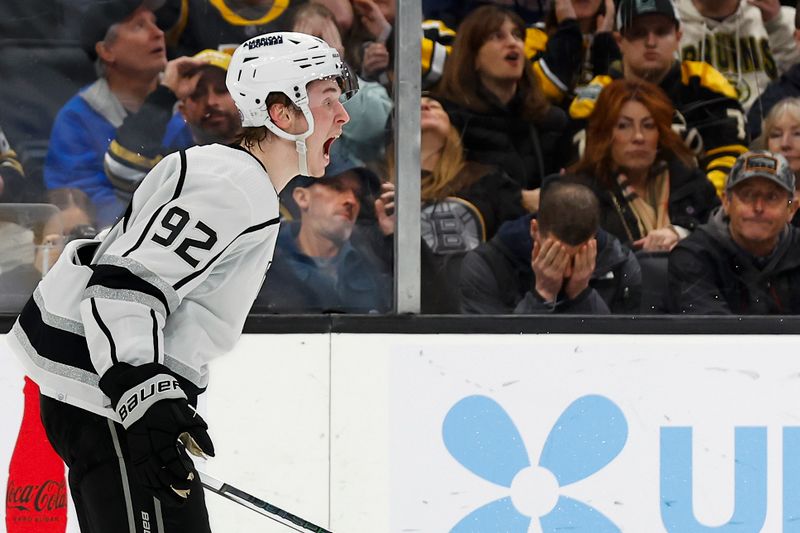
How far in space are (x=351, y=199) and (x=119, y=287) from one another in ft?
4.71

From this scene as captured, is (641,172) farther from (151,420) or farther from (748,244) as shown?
(151,420)

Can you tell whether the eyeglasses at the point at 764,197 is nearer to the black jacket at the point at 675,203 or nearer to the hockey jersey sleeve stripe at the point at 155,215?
the black jacket at the point at 675,203

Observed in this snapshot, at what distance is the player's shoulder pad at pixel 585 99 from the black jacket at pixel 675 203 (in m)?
0.17

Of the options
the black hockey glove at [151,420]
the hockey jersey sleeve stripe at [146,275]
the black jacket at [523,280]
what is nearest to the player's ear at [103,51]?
the black jacket at [523,280]

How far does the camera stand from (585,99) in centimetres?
304

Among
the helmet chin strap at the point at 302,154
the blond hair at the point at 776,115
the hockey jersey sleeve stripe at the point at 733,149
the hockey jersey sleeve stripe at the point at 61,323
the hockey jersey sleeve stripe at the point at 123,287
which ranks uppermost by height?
the blond hair at the point at 776,115

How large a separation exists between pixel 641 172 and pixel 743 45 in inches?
Result: 16.6

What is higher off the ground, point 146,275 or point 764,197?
point 764,197

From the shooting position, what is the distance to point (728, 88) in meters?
3.06

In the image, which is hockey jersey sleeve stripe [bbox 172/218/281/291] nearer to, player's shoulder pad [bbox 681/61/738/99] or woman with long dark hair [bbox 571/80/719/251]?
woman with long dark hair [bbox 571/80/719/251]

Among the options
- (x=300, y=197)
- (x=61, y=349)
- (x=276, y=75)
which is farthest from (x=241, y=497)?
(x=300, y=197)

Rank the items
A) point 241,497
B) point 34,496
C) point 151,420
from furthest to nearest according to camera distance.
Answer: point 34,496
point 241,497
point 151,420

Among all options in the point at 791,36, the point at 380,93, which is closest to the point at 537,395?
the point at 380,93

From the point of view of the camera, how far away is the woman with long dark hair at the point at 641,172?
3.04 m
